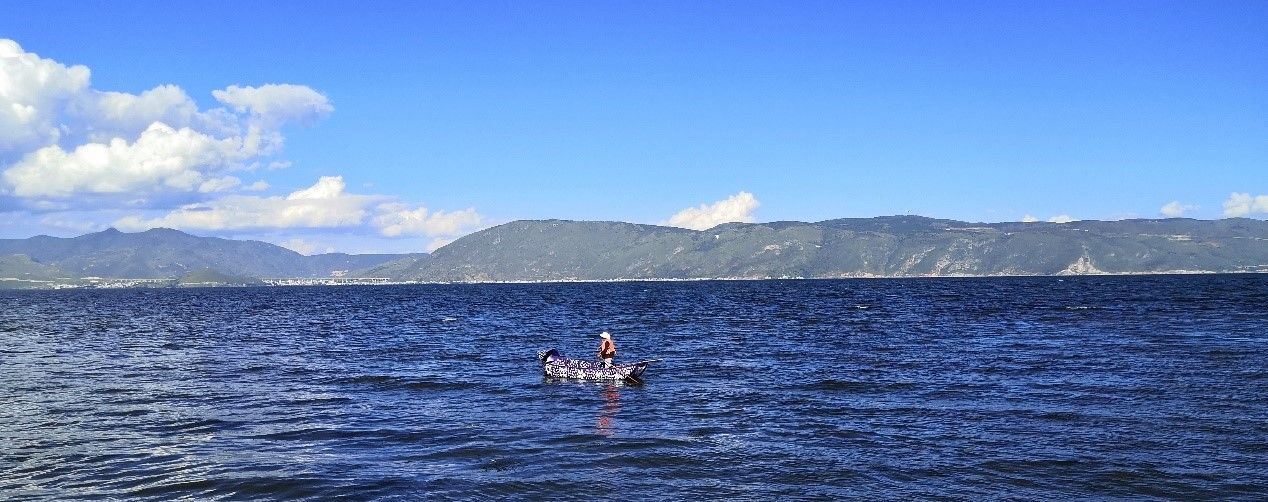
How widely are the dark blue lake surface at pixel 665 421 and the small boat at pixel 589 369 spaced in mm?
827

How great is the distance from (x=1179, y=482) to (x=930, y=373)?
20.1 metres

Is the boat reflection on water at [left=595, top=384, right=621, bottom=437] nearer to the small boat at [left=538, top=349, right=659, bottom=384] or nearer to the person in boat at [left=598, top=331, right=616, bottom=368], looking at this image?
the small boat at [left=538, top=349, right=659, bottom=384]

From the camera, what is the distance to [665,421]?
2881cm

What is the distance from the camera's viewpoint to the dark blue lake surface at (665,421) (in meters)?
20.3

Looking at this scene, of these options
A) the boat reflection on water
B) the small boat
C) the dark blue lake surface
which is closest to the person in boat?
the small boat

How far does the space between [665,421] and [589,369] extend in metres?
11.5

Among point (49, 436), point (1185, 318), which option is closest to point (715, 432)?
point (49, 436)

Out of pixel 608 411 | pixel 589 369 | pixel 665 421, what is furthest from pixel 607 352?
pixel 665 421

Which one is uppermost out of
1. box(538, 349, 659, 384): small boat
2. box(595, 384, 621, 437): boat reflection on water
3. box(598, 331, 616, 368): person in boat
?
box(598, 331, 616, 368): person in boat

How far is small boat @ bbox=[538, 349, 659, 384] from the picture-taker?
38344mm

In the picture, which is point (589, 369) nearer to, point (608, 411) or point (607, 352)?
point (607, 352)

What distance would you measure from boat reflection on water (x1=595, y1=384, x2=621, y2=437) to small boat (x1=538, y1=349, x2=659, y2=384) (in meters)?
0.78

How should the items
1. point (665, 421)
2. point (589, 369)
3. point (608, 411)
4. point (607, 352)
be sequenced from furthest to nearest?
point (589, 369), point (607, 352), point (608, 411), point (665, 421)

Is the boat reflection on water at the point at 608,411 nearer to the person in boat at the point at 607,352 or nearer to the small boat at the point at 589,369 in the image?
the small boat at the point at 589,369
